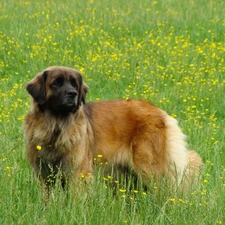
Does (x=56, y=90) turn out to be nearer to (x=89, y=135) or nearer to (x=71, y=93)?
(x=71, y=93)

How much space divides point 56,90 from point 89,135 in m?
0.57

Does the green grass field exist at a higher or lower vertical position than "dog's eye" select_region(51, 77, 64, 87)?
lower

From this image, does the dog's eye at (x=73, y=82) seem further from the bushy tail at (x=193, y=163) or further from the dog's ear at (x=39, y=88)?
the bushy tail at (x=193, y=163)

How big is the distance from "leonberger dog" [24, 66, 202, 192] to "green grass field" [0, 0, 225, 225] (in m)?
0.24

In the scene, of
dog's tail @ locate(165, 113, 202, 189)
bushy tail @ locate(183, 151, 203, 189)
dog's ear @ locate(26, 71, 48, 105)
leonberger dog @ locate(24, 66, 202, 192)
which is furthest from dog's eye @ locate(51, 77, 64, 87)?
bushy tail @ locate(183, 151, 203, 189)

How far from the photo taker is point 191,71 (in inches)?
455

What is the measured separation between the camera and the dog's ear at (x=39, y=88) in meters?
5.97

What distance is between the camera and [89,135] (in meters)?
6.20

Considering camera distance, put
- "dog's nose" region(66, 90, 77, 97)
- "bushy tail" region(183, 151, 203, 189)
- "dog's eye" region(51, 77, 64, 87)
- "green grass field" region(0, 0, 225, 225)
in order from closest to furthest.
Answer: "green grass field" region(0, 0, 225, 225) → "dog's nose" region(66, 90, 77, 97) → "dog's eye" region(51, 77, 64, 87) → "bushy tail" region(183, 151, 203, 189)

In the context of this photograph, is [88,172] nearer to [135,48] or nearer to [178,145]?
[178,145]

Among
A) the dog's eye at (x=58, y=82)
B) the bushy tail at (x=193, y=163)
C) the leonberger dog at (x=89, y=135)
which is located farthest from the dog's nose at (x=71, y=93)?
the bushy tail at (x=193, y=163)

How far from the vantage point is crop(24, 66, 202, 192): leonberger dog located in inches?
233

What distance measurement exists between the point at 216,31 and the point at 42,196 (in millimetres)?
10323

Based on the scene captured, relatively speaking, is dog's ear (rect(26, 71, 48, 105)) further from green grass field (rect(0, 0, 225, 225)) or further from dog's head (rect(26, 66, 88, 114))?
green grass field (rect(0, 0, 225, 225))
